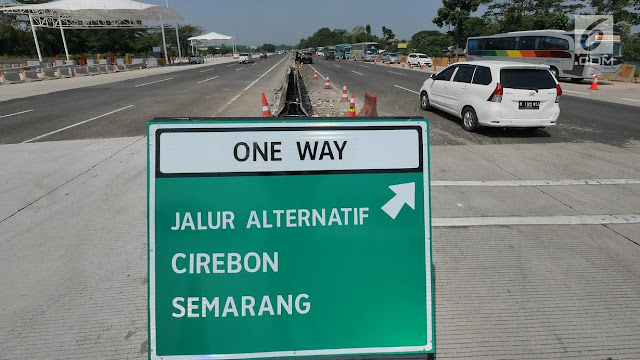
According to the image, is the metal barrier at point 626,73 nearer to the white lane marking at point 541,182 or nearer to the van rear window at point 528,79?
the van rear window at point 528,79

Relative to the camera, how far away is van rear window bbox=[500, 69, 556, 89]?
8.91 m

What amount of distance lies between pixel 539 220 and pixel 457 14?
6852cm

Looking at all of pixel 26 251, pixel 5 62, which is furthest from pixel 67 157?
pixel 5 62

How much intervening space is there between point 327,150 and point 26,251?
3.97 m

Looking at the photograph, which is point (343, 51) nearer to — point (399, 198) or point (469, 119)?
point (469, 119)

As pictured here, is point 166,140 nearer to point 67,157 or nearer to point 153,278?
point 153,278

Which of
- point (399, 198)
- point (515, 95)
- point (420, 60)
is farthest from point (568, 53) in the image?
point (399, 198)

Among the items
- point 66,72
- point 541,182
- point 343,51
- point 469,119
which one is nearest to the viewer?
point 541,182

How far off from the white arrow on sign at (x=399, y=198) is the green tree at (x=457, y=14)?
70.3 m

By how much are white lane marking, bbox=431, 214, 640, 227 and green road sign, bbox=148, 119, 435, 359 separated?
2.81 meters

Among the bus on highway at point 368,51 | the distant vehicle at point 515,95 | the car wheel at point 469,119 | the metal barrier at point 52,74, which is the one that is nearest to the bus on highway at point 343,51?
the bus on highway at point 368,51

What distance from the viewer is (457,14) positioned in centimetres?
6378

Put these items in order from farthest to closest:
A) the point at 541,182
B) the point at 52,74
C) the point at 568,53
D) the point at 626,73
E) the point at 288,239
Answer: the point at 52,74 → the point at 626,73 → the point at 568,53 → the point at 541,182 → the point at 288,239

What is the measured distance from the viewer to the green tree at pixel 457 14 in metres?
63.5
